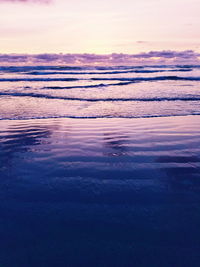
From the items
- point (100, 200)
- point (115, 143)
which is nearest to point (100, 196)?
point (100, 200)

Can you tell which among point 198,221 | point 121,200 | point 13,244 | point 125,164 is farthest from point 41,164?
point 198,221

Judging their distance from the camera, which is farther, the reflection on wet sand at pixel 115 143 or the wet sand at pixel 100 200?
the reflection on wet sand at pixel 115 143

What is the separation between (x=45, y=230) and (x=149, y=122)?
5.89m

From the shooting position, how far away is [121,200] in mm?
3557

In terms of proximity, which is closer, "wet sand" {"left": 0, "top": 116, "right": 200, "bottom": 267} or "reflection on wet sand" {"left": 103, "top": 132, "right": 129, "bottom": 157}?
"wet sand" {"left": 0, "top": 116, "right": 200, "bottom": 267}

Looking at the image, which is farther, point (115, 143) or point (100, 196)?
point (115, 143)

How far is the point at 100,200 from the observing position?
11.7 ft

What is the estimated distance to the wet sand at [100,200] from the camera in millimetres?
2598

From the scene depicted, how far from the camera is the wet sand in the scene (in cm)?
260

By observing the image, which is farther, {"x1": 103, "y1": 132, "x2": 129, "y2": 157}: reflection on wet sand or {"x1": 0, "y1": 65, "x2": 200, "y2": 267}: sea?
{"x1": 103, "y1": 132, "x2": 129, "y2": 157}: reflection on wet sand

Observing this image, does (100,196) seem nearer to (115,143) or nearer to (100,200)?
(100,200)

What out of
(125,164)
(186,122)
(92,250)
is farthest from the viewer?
(186,122)

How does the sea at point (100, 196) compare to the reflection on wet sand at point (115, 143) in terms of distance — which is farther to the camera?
the reflection on wet sand at point (115, 143)

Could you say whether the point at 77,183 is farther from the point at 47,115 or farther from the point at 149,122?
the point at 47,115
